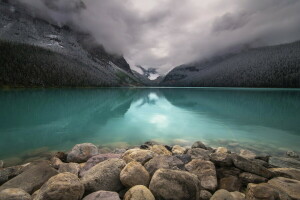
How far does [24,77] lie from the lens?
121m

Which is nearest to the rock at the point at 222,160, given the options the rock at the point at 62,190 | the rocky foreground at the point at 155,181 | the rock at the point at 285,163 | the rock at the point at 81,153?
the rocky foreground at the point at 155,181

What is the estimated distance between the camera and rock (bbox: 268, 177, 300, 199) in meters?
5.57

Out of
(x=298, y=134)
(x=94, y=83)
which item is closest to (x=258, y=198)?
(x=298, y=134)

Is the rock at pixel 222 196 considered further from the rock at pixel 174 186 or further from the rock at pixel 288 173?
the rock at pixel 288 173

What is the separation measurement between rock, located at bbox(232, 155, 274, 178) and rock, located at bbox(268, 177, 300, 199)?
338mm

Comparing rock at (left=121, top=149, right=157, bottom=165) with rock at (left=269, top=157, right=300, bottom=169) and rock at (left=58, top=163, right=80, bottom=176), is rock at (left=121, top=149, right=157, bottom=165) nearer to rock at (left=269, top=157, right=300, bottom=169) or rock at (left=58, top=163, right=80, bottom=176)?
rock at (left=58, top=163, right=80, bottom=176)

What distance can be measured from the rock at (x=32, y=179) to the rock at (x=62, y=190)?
52.0 inches

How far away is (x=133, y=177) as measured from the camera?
5770 millimetres

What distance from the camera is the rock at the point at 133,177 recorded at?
5.74m

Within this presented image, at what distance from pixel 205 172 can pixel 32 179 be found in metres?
7.00

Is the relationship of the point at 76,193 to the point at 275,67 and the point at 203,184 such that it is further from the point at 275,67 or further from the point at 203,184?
the point at 275,67

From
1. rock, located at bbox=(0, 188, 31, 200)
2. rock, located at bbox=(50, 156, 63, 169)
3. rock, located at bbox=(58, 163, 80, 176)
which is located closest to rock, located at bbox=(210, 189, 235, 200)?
rock, located at bbox=(0, 188, 31, 200)

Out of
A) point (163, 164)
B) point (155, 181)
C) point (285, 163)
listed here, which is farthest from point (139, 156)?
point (285, 163)

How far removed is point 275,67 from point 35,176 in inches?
10121
